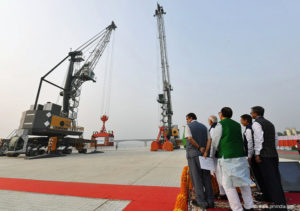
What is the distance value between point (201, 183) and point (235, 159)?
0.77m

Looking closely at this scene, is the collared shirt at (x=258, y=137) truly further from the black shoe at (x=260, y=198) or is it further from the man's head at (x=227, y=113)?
the black shoe at (x=260, y=198)

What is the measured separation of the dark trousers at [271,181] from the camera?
2.30 meters

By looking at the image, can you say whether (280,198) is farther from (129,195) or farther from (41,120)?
(41,120)

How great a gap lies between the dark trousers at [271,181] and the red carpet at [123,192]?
1717 mm

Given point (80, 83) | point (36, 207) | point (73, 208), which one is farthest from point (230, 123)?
point (80, 83)

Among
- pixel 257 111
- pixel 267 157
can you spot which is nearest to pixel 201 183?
pixel 267 157

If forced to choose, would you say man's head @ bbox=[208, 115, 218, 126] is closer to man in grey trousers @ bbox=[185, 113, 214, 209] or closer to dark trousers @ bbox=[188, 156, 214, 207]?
man in grey trousers @ bbox=[185, 113, 214, 209]

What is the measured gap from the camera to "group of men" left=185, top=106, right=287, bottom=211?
7.33ft

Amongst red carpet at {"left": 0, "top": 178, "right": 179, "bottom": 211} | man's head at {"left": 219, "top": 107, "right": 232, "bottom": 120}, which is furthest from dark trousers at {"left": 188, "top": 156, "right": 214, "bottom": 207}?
man's head at {"left": 219, "top": 107, "right": 232, "bottom": 120}

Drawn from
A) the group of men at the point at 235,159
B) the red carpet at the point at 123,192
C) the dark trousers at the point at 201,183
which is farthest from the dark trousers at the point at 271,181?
the red carpet at the point at 123,192

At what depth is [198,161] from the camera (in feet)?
8.71

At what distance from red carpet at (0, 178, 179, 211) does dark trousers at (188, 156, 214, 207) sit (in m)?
0.58

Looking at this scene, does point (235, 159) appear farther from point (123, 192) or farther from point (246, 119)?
point (123, 192)

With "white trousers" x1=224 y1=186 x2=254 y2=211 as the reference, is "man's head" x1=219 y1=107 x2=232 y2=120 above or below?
above
